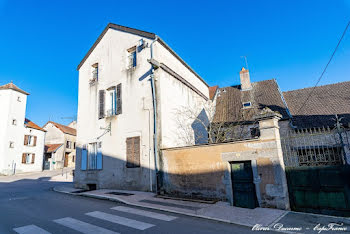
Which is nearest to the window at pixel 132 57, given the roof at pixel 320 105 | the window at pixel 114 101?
the window at pixel 114 101

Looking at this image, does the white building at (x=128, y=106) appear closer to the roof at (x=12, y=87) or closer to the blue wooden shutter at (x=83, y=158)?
the blue wooden shutter at (x=83, y=158)

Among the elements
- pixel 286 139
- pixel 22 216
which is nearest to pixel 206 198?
pixel 286 139

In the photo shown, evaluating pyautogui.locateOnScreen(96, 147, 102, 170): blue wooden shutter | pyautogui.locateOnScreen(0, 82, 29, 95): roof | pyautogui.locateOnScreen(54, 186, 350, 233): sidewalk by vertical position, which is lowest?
pyautogui.locateOnScreen(54, 186, 350, 233): sidewalk

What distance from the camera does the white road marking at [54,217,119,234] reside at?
469 centimetres

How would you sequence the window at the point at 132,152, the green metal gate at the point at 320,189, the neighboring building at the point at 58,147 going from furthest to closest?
the neighboring building at the point at 58,147 < the window at the point at 132,152 < the green metal gate at the point at 320,189

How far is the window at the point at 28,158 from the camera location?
26317mm

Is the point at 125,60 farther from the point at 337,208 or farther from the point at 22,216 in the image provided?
the point at 337,208

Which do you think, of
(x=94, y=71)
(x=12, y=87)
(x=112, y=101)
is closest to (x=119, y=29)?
(x=94, y=71)

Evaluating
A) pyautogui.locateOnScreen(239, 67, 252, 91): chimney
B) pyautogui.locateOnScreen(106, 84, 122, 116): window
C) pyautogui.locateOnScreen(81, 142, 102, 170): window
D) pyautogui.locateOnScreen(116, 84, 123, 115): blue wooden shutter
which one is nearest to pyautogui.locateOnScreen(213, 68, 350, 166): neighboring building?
pyautogui.locateOnScreen(239, 67, 252, 91): chimney

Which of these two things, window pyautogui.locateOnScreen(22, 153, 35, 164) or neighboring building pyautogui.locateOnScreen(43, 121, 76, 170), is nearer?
window pyautogui.locateOnScreen(22, 153, 35, 164)

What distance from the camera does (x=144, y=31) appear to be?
36.1 ft

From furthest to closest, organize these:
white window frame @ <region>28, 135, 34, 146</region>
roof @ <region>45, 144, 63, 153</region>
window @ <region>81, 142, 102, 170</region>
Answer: roof @ <region>45, 144, 63, 153</region>
white window frame @ <region>28, 135, 34, 146</region>
window @ <region>81, 142, 102, 170</region>

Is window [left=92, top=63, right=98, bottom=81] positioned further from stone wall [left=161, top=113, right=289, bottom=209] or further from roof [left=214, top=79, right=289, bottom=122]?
roof [left=214, top=79, right=289, bottom=122]

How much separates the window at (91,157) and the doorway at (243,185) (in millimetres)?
7946
